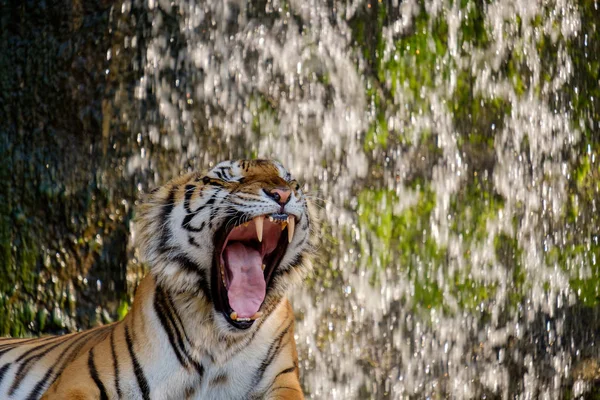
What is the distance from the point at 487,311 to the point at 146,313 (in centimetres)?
253

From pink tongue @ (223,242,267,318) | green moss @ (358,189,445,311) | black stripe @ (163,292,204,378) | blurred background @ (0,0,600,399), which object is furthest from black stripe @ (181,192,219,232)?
green moss @ (358,189,445,311)

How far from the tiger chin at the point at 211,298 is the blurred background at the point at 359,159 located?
4.10 ft

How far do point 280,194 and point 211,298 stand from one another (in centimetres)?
44

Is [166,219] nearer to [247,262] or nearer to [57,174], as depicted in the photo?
[247,262]

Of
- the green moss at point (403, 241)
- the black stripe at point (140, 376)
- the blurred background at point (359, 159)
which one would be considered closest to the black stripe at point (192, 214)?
the black stripe at point (140, 376)

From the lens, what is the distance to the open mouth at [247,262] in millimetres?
2863

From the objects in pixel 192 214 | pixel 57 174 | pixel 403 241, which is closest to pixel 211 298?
pixel 192 214

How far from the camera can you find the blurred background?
424 cm

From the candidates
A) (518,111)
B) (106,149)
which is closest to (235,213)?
(106,149)

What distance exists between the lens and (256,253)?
2.99 m

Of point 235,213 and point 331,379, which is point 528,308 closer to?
point 331,379

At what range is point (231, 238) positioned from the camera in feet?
9.84

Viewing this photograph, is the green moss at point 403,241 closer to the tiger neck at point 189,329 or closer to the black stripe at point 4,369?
the tiger neck at point 189,329

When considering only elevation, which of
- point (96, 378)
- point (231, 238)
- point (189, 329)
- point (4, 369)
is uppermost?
point (231, 238)
